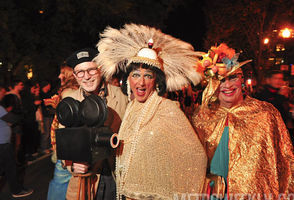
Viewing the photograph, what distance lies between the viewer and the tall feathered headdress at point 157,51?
2449 mm

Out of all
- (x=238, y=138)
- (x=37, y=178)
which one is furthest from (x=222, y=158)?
(x=37, y=178)

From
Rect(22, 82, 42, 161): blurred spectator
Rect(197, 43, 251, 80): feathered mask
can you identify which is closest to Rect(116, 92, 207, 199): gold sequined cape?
Rect(197, 43, 251, 80): feathered mask

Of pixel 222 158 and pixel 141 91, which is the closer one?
pixel 141 91

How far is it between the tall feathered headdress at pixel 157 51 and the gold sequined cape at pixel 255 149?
61 centimetres

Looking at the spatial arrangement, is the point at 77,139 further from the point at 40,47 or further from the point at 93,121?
the point at 40,47

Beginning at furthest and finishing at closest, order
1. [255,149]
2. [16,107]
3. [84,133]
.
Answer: [16,107] → [255,149] → [84,133]

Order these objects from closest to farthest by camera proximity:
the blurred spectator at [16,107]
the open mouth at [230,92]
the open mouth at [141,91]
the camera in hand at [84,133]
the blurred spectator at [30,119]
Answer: the camera in hand at [84,133] < the open mouth at [141,91] < the open mouth at [230,92] < the blurred spectator at [16,107] < the blurred spectator at [30,119]

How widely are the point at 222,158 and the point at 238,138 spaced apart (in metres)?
0.26

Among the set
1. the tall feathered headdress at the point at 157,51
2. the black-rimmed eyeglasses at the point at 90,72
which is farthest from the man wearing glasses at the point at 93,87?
the tall feathered headdress at the point at 157,51

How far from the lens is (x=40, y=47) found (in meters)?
10.1

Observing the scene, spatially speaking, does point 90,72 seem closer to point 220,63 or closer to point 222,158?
point 220,63

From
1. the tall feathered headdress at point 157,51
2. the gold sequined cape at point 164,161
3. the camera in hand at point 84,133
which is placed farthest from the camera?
the tall feathered headdress at point 157,51

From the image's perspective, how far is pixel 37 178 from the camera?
17.7ft

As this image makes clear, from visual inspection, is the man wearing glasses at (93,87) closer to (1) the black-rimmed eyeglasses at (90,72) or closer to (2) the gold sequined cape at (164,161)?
(1) the black-rimmed eyeglasses at (90,72)
